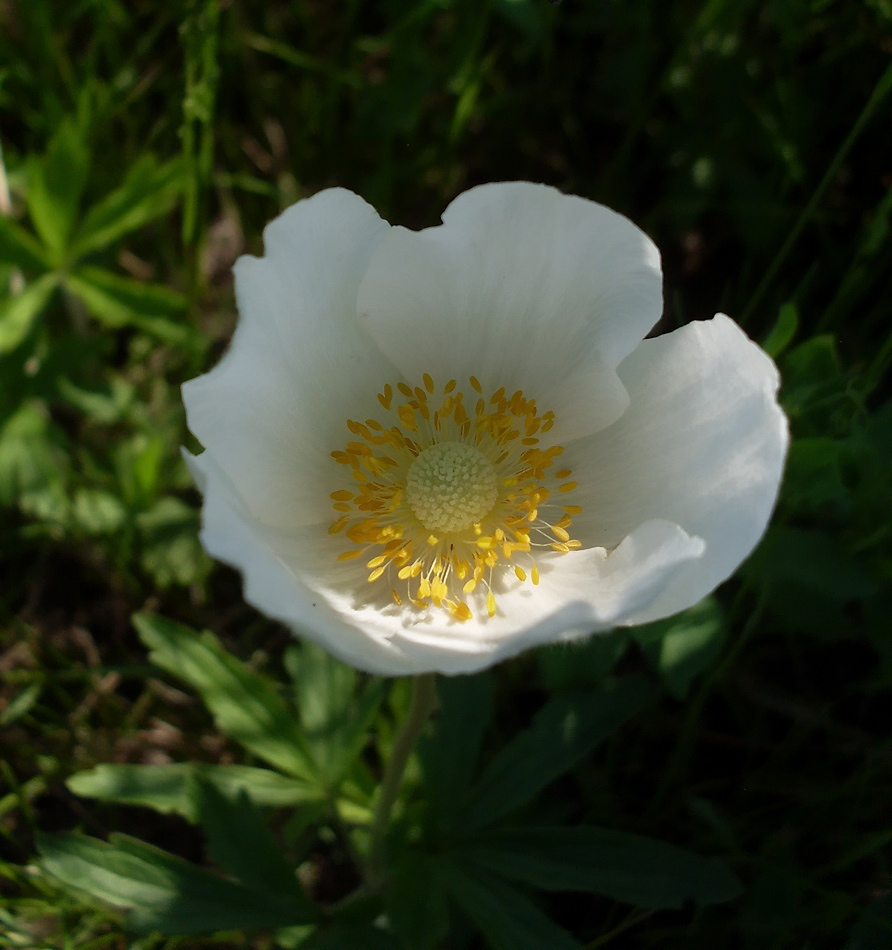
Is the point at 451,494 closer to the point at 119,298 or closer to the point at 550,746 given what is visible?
the point at 550,746

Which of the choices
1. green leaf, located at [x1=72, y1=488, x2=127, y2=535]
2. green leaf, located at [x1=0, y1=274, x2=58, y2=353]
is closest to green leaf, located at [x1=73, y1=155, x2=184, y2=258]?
green leaf, located at [x1=0, y1=274, x2=58, y2=353]

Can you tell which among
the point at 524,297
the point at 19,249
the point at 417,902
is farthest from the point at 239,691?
the point at 19,249

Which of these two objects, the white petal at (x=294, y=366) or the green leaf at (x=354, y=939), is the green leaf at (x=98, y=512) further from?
the green leaf at (x=354, y=939)

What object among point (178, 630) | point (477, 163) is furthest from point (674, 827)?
point (477, 163)

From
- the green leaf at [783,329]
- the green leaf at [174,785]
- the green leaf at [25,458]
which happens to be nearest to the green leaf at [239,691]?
the green leaf at [174,785]

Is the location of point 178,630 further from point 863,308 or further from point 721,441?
point 863,308

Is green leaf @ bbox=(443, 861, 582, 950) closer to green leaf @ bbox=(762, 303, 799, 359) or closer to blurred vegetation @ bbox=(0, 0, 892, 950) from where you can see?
blurred vegetation @ bbox=(0, 0, 892, 950)
